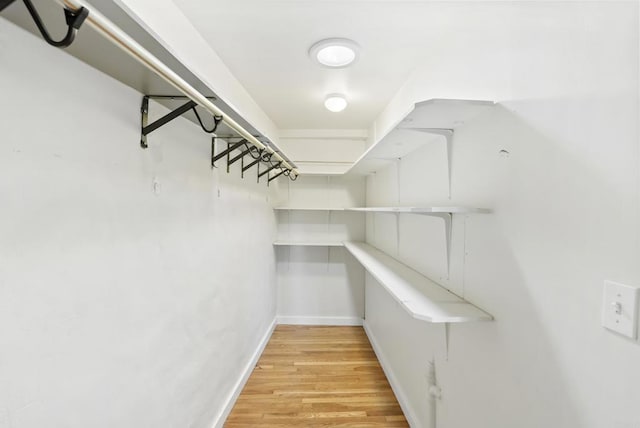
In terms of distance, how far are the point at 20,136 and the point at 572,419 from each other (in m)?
1.53

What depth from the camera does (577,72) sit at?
0.78m

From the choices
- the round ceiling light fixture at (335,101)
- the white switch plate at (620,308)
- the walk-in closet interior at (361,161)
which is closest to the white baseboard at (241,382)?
the walk-in closet interior at (361,161)

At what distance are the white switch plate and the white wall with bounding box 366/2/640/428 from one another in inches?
0.8

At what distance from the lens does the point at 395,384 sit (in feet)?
7.66

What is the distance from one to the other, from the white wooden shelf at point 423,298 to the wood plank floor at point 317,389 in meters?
1.06

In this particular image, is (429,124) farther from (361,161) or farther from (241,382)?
(241,382)

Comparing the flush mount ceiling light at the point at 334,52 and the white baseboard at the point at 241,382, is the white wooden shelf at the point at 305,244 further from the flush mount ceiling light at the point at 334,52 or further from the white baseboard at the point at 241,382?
the flush mount ceiling light at the point at 334,52

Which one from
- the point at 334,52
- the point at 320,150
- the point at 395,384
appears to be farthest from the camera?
the point at 320,150

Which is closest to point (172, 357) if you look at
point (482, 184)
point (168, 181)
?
point (168, 181)

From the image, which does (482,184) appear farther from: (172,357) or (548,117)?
(172,357)

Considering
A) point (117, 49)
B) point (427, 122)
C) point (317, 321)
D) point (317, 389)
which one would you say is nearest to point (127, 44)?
point (117, 49)

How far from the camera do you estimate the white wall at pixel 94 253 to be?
685mm

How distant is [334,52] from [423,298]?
4.88ft

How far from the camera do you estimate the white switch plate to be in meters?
0.62
